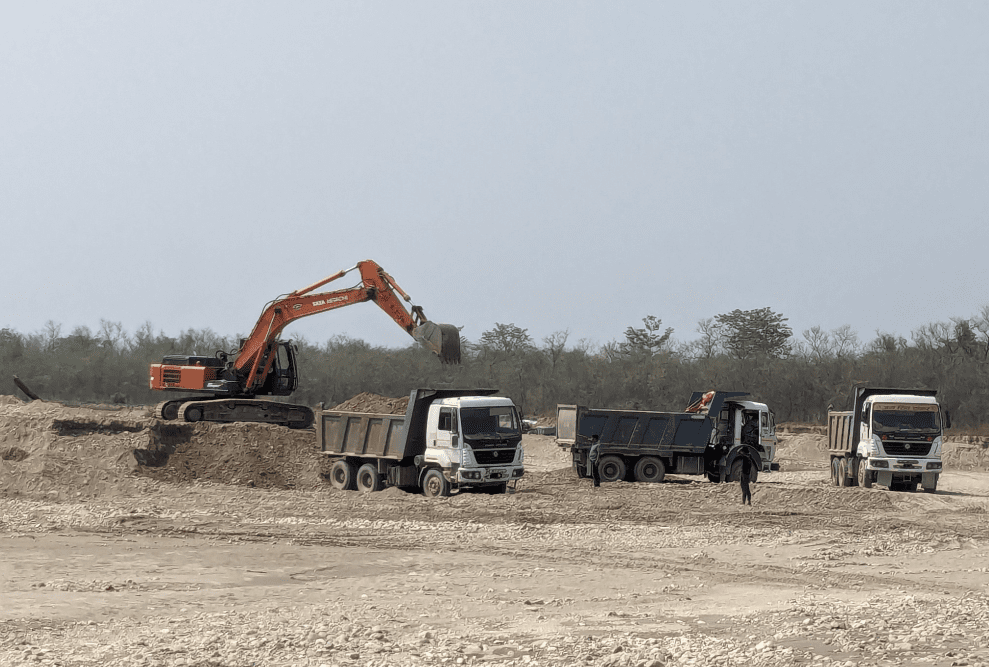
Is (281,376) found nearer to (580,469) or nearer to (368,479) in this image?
Answer: (368,479)

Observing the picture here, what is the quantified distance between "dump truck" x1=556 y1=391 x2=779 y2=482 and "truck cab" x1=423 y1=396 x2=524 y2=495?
4.72m

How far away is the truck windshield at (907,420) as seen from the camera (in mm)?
26547

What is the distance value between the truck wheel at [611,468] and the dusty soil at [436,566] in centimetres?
109

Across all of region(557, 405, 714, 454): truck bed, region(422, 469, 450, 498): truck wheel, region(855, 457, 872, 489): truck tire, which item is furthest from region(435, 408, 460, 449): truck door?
region(855, 457, 872, 489): truck tire

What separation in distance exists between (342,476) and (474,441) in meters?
4.45

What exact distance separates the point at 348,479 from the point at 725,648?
16.5 metres

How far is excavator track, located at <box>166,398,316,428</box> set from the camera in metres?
30.6

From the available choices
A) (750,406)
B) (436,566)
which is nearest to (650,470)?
(750,406)

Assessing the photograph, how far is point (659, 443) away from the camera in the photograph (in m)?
27.3

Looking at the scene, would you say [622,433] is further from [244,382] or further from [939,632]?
[939,632]

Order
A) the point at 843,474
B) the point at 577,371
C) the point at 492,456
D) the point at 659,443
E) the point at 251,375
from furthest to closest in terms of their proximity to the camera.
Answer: the point at 577,371, the point at 251,375, the point at 843,474, the point at 659,443, the point at 492,456

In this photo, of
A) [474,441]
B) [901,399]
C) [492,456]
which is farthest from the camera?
[901,399]

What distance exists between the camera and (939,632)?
10.1 meters

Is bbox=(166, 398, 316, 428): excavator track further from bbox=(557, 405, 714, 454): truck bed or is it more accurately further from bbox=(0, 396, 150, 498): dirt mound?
bbox=(557, 405, 714, 454): truck bed
